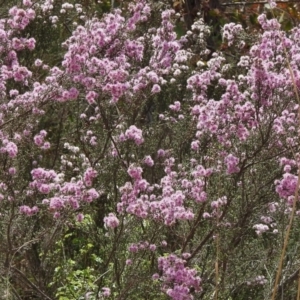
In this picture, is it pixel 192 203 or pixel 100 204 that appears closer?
pixel 192 203

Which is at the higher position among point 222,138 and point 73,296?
point 222,138

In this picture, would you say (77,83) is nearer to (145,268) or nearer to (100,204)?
(145,268)

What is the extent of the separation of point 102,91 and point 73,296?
1.29 m

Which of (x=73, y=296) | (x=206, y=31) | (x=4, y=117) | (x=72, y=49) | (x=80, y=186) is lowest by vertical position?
(x=73, y=296)

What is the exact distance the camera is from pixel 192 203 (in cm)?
363

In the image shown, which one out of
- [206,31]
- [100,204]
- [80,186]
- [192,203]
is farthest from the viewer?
[206,31]

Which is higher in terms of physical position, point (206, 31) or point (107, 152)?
point (206, 31)

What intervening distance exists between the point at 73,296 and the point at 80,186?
0.94 metres

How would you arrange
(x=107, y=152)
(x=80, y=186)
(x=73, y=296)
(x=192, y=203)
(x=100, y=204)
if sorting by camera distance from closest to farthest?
(x=80, y=186)
(x=192, y=203)
(x=73, y=296)
(x=107, y=152)
(x=100, y=204)

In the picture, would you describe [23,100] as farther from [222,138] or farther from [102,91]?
[222,138]

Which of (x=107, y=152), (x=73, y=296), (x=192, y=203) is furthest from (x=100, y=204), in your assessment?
(x=192, y=203)

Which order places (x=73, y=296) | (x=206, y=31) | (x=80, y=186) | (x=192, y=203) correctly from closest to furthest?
(x=80, y=186), (x=192, y=203), (x=73, y=296), (x=206, y=31)

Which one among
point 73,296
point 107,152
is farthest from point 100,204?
point 73,296

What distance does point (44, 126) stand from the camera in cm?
554
